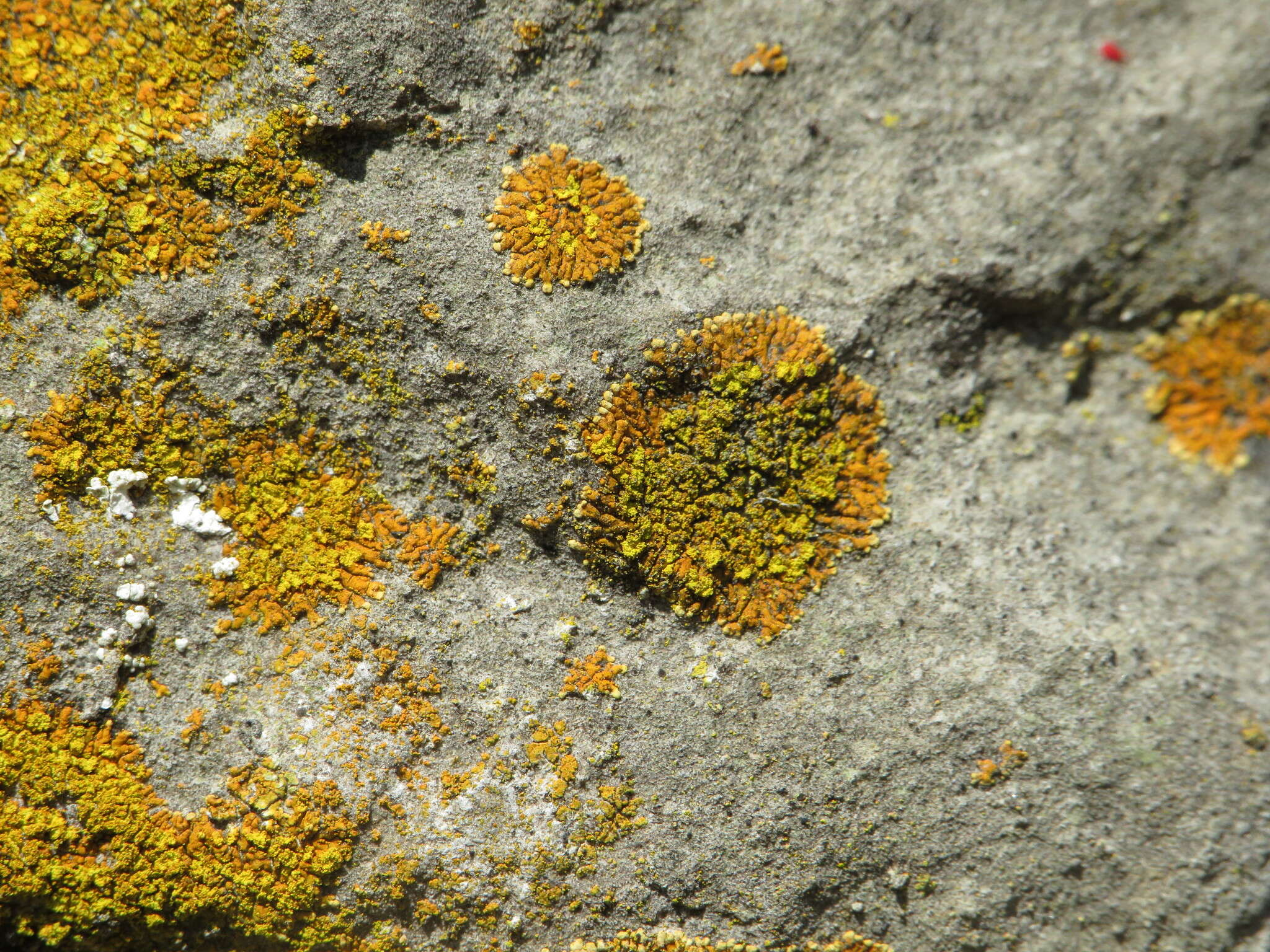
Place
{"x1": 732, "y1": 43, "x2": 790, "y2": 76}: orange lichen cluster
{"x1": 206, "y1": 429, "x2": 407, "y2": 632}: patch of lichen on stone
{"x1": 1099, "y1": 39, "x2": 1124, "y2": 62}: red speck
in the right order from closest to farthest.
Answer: {"x1": 1099, "y1": 39, "x2": 1124, "y2": 62}: red speck < {"x1": 732, "y1": 43, "x2": 790, "y2": 76}: orange lichen cluster < {"x1": 206, "y1": 429, "x2": 407, "y2": 632}: patch of lichen on stone

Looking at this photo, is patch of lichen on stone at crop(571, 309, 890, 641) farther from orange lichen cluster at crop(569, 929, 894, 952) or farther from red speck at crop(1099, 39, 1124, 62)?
red speck at crop(1099, 39, 1124, 62)

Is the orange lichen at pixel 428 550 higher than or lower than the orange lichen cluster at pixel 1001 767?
lower

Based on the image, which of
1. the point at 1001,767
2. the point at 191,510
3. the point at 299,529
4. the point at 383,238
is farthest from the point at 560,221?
the point at 1001,767

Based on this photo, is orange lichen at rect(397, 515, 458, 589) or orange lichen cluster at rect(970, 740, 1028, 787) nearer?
orange lichen cluster at rect(970, 740, 1028, 787)

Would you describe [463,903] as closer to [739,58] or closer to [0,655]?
[0,655]

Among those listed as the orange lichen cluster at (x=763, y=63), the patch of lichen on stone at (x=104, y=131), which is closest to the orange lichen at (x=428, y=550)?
the patch of lichen on stone at (x=104, y=131)

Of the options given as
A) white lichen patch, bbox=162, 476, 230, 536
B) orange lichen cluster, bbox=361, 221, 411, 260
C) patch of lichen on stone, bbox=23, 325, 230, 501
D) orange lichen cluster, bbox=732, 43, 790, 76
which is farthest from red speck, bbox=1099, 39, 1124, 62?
white lichen patch, bbox=162, 476, 230, 536

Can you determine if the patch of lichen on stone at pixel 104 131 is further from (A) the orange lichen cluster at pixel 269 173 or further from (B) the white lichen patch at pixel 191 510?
(B) the white lichen patch at pixel 191 510
